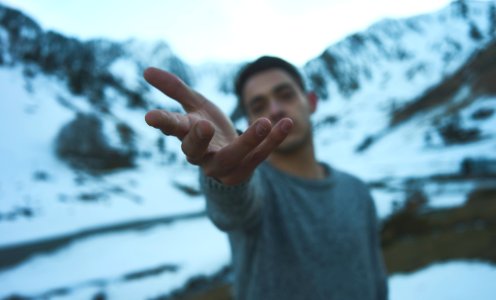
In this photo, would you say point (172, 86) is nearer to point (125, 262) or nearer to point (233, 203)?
point (233, 203)

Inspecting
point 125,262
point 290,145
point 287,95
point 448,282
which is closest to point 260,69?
point 287,95

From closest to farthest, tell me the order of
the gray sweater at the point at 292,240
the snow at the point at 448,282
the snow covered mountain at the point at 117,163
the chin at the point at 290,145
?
the gray sweater at the point at 292,240 < the chin at the point at 290,145 < the snow at the point at 448,282 < the snow covered mountain at the point at 117,163

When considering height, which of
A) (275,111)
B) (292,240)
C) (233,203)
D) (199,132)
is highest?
(275,111)

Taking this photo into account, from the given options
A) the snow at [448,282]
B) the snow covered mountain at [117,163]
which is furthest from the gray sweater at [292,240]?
the snow covered mountain at [117,163]

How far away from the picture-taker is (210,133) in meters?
1.23

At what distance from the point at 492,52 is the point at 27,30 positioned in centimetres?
12201

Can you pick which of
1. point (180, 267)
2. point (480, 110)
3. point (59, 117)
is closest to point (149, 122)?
point (180, 267)

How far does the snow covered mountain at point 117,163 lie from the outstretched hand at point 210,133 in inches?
414

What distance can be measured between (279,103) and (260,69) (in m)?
0.38

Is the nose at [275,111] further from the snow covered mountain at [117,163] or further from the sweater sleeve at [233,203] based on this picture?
the snow covered mountain at [117,163]

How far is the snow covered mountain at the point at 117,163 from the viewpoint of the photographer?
1421 cm

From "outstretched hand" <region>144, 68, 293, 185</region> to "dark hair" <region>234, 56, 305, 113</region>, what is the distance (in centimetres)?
130

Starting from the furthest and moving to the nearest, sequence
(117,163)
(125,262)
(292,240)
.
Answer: (117,163) < (125,262) < (292,240)

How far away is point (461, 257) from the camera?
7570 millimetres
